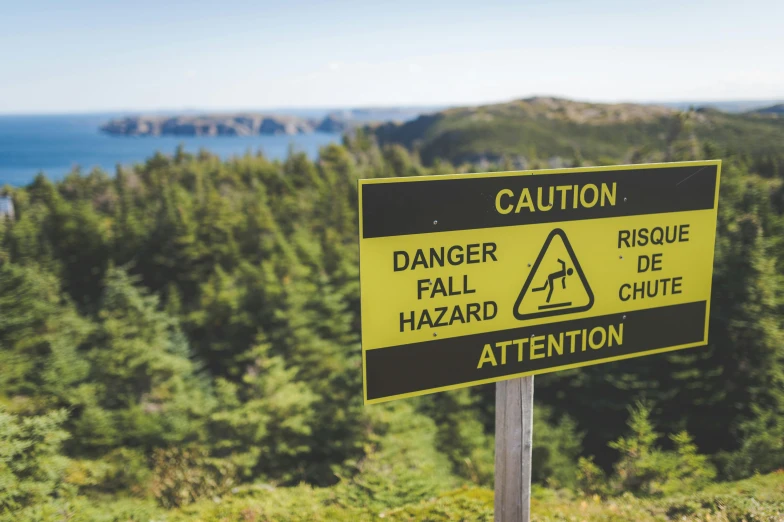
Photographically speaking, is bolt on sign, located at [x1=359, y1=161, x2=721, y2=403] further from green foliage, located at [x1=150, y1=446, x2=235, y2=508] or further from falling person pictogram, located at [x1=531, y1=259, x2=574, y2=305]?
green foliage, located at [x1=150, y1=446, x2=235, y2=508]

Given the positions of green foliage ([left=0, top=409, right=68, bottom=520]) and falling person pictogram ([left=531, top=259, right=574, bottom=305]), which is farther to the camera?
green foliage ([left=0, top=409, right=68, bottom=520])

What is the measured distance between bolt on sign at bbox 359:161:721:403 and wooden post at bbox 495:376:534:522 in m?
0.27

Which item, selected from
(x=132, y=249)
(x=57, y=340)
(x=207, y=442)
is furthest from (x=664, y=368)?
(x=132, y=249)

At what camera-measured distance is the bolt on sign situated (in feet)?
10.6

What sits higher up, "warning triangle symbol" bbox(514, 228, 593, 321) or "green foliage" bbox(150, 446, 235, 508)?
"warning triangle symbol" bbox(514, 228, 593, 321)

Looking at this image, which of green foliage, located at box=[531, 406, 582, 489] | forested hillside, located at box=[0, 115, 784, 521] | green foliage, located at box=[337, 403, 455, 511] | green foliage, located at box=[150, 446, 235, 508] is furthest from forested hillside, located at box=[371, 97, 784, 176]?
green foliage, located at box=[150, 446, 235, 508]

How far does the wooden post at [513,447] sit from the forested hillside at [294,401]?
178cm

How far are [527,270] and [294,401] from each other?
21636mm

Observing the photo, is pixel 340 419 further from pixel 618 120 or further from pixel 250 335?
pixel 618 120

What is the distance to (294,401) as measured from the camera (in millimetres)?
23672

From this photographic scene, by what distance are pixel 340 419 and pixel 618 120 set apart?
10760cm

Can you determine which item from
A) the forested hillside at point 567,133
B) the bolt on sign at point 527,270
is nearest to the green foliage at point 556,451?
the bolt on sign at point 527,270

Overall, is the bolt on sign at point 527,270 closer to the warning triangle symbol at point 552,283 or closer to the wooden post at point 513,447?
the warning triangle symbol at point 552,283

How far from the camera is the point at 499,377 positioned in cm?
355
